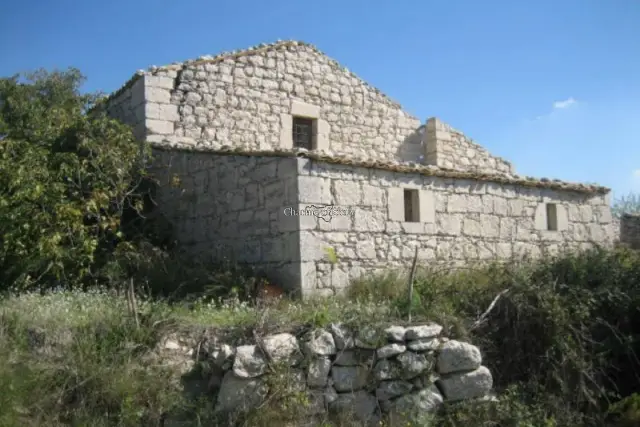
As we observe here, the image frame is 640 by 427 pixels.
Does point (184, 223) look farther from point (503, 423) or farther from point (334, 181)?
point (503, 423)

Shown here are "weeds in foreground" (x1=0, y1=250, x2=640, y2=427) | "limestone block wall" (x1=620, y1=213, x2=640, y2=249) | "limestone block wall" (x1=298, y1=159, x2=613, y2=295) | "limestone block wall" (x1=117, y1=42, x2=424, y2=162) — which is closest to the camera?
"weeds in foreground" (x1=0, y1=250, x2=640, y2=427)

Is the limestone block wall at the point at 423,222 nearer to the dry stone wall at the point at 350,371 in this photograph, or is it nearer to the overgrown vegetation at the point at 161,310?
the overgrown vegetation at the point at 161,310

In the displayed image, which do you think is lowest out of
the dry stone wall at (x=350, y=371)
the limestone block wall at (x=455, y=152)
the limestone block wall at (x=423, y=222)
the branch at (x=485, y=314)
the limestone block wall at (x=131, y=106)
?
the dry stone wall at (x=350, y=371)

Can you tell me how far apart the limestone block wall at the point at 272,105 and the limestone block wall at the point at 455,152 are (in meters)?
0.42

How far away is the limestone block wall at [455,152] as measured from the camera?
13344 mm

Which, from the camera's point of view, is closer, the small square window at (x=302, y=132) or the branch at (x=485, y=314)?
the branch at (x=485, y=314)

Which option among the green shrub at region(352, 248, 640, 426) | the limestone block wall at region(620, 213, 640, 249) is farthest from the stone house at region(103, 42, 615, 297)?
the limestone block wall at region(620, 213, 640, 249)

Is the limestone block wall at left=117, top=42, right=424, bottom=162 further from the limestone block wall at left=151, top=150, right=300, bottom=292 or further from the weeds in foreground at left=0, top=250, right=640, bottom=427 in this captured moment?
the weeds in foreground at left=0, top=250, right=640, bottom=427

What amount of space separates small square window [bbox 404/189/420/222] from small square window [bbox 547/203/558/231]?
124 inches

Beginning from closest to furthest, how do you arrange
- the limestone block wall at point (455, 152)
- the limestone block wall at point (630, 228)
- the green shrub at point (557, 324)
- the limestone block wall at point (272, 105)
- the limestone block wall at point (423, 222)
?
1. the green shrub at point (557, 324)
2. the limestone block wall at point (423, 222)
3. the limestone block wall at point (272, 105)
4. the limestone block wall at point (455, 152)
5. the limestone block wall at point (630, 228)

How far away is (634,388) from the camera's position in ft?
22.8

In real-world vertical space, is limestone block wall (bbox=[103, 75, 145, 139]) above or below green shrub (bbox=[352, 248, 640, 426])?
above

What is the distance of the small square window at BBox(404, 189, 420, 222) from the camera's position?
9258mm

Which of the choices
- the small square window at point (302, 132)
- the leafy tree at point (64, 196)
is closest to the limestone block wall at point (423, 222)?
the leafy tree at point (64, 196)
